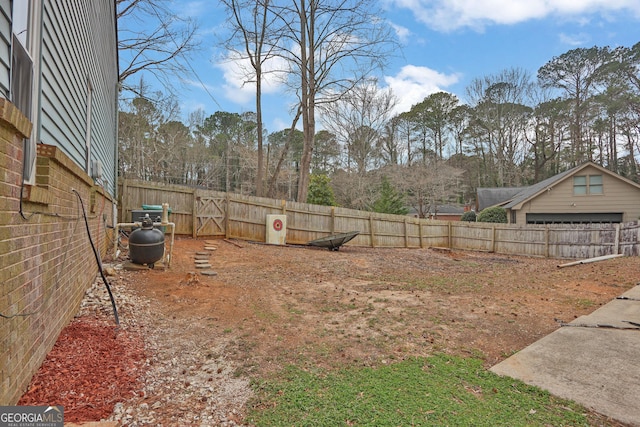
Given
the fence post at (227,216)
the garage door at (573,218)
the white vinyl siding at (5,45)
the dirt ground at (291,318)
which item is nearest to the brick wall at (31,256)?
the white vinyl siding at (5,45)

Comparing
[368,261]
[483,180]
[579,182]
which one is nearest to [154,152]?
[368,261]

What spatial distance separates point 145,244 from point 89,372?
136 inches

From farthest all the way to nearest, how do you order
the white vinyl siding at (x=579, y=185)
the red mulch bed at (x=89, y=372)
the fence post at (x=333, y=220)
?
the white vinyl siding at (x=579, y=185), the fence post at (x=333, y=220), the red mulch bed at (x=89, y=372)

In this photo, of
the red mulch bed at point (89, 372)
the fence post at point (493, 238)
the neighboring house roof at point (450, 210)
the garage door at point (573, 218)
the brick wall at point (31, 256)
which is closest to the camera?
the brick wall at point (31, 256)

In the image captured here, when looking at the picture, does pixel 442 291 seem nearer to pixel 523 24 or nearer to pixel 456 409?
pixel 456 409

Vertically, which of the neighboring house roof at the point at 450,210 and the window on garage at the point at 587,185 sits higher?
the window on garage at the point at 587,185

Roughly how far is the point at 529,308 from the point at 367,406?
13.2ft

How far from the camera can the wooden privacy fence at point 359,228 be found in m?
10.5

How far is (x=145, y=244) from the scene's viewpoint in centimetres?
566

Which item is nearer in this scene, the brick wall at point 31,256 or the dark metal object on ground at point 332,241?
the brick wall at point 31,256

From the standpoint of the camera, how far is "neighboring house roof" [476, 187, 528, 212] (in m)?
21.5

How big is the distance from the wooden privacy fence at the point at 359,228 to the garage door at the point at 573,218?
2.67 meters

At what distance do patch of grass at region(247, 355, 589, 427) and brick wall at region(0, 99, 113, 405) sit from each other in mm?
1434

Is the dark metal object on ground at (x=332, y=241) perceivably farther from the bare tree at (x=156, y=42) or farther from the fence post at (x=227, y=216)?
the bare tree at (x=156, y=42)
